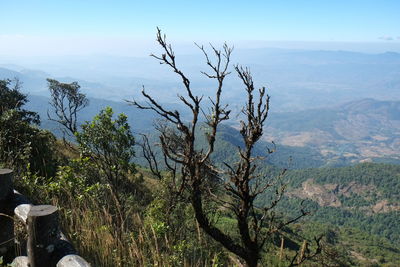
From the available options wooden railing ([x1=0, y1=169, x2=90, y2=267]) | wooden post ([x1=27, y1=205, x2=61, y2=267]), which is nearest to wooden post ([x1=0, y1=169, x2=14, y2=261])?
wooden railing ([x1=0, y1=169, x2=90, y2=267])

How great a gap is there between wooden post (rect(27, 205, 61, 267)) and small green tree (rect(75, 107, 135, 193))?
16.4ft

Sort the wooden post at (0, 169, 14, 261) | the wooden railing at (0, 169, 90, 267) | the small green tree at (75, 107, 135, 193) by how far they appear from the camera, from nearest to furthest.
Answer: the wooden railing at (0, 169, 90, 267) → the wooden post at (0, 169, 14, 261) → the small green tree at (75, 107, 135, 193)

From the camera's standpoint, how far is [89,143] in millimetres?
8180

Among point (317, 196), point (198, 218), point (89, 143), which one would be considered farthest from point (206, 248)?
point (317, 196)

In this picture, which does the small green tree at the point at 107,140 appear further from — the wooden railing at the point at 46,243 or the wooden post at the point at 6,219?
the wooden railing at the point at 46,243

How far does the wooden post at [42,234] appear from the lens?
2.66 meters

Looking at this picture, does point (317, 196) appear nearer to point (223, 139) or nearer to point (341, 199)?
point (341, 199)

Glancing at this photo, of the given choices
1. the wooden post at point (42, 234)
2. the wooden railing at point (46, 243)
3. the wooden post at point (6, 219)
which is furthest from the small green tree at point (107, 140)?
the wooden post at point (42, 234)

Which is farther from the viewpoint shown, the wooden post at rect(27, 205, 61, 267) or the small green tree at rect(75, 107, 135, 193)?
the small green tree at rect(75, 107, 135, 193)

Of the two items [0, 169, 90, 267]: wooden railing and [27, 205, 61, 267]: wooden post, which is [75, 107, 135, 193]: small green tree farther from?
[27, 205, 61, 267]: wooden post

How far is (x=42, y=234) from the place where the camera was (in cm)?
271

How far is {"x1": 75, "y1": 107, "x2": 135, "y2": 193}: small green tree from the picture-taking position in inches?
312

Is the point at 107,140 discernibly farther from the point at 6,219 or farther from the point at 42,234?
the point at 42,234

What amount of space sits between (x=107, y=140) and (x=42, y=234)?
541 cm
